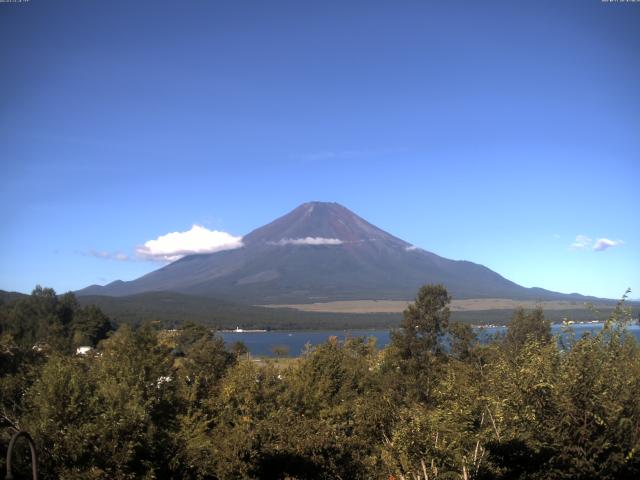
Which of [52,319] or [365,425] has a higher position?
[52,319]

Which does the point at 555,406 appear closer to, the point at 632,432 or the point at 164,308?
the point at 632,432

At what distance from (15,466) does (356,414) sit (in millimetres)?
11474

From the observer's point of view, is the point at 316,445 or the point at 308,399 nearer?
the point at 316,445

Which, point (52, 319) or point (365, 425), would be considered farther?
point (52, 319)

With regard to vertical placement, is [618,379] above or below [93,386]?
above

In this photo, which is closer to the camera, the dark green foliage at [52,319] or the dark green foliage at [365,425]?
the dark green foliage at [365,425]

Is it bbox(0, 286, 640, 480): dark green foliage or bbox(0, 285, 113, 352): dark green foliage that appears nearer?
bbox(0, 286, 640, 480): dark green foliage

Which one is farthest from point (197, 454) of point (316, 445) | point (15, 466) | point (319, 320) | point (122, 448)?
point (319, 320)

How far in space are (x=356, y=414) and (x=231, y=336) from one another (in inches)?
5720

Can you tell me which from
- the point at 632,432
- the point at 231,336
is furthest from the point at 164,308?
the point at 632,432

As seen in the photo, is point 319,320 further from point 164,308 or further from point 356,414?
point 356,414

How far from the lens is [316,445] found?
15445 millimetres

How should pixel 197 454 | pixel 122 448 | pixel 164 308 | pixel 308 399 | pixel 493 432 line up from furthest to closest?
pixel 164 308
pixel 308 399
pixel 197 454
pixel 122 448
pixel 493 432

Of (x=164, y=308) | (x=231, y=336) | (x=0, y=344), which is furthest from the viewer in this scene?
(x=164, y=308)
